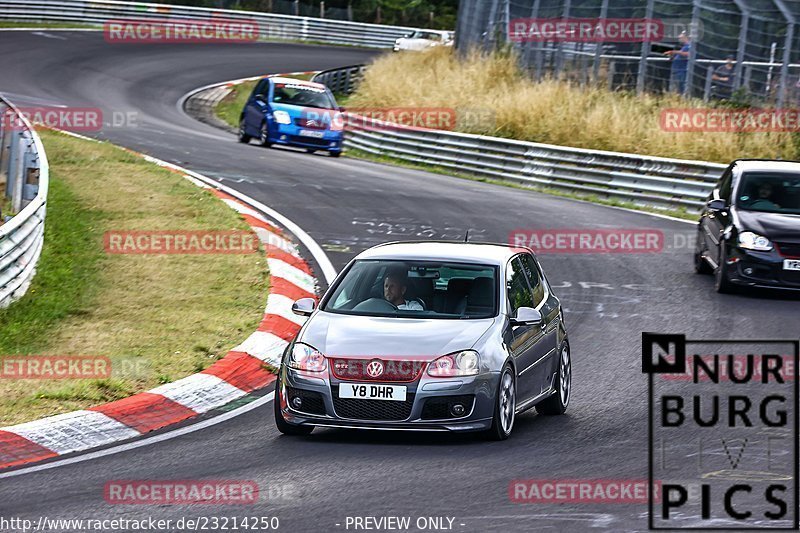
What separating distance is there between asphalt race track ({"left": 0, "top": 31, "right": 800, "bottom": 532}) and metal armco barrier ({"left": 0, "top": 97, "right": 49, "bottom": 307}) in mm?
3718

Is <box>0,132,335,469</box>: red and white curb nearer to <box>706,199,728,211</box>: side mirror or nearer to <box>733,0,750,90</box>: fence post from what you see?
<box>706,199,728,211</box>: side mirror

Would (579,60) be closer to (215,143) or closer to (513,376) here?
(215,143)

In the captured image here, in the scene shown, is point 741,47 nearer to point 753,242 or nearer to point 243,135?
point 243,135

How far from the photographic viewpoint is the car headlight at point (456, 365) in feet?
30.1

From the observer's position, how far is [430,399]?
9.10 metres

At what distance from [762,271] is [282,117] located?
16.5 meters

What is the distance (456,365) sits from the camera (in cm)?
921

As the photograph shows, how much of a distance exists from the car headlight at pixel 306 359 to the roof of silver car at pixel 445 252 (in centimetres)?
127

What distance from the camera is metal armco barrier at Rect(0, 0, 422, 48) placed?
55625mm

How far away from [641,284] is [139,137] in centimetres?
1544
